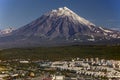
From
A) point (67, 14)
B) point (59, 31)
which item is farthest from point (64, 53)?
point (67, 14)

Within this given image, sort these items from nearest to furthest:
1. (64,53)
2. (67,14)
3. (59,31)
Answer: (64,53), (59,31), (67,14)

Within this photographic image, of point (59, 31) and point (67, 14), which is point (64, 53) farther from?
point (67, 14)

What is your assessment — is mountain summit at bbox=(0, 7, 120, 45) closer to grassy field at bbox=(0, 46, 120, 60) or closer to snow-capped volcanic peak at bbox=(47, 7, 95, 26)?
snow-capped volcanic peak at bbox=(47, 7, 95, 26)

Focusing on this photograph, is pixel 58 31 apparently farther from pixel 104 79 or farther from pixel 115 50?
pixel 104 79

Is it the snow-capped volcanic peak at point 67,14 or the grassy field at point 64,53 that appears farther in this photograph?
the snow-capped volcanic peak at point 67,14

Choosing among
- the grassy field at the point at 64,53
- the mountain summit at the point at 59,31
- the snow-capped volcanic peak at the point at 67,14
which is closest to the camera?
the grassy field at the point at 64,53

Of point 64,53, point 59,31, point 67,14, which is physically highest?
point 67,14

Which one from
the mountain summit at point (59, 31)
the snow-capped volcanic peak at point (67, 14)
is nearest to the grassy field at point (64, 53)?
the mountain summit at point (59, 31)

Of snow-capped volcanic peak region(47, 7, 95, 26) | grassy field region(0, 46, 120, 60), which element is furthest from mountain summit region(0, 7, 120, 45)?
grassy field region(0, 46, 120, 60)

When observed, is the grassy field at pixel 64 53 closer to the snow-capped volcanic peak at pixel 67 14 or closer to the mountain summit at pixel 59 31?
the mountain summit at pixel 59 31
